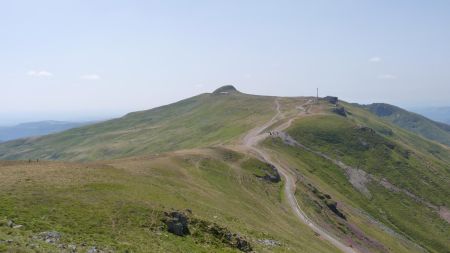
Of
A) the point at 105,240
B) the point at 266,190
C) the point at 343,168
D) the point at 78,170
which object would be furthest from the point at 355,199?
the point at 105,240

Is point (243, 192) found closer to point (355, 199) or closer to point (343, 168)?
point (355, 199)

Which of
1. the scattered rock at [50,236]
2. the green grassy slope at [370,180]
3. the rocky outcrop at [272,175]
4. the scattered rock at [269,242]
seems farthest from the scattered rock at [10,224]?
the rocky outcrop at [272,175]

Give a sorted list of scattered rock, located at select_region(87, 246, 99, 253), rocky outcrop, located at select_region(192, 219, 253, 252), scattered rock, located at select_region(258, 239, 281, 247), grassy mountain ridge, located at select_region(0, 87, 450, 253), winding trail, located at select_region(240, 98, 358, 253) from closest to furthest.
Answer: scattered rock, located at select_region(87, 246, 99, 253) < grassy mountain ridge, located at select_region(0, 87, 450, 253) < rocky outcrop, located at select_region(192, 219, 253, 252) < scattered rock, located at select_region(258, 239, 281, 247) < winding trail, located at select_region(240, 98, 358, 253)

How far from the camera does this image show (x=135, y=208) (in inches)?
1759

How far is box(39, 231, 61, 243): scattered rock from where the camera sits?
33.0 meters

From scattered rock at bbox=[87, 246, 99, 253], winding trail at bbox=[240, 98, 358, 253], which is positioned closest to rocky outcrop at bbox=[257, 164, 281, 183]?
winding trail at bbox=[240, 98, 358, 253]

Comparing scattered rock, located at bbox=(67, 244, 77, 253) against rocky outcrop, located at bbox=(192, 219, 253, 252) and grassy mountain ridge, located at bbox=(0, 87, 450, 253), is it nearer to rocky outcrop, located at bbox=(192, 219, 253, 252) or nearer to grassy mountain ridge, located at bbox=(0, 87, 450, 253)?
grassy mountain ridge, located at bbox=(0, 87, 450, 253)

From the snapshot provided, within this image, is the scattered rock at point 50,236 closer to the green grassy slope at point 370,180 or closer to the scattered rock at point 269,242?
the scattered rock at point 269,242

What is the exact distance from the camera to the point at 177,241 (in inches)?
1618

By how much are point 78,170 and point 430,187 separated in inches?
5375

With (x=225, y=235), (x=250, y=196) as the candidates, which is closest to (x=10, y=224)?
(x=225, y=235)

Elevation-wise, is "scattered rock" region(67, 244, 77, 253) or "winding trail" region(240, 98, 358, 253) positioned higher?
"scattered rock" region(67, 244, 77, 253)

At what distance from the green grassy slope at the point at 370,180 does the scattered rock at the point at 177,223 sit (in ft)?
167

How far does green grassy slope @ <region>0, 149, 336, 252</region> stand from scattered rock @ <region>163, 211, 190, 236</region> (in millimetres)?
817
